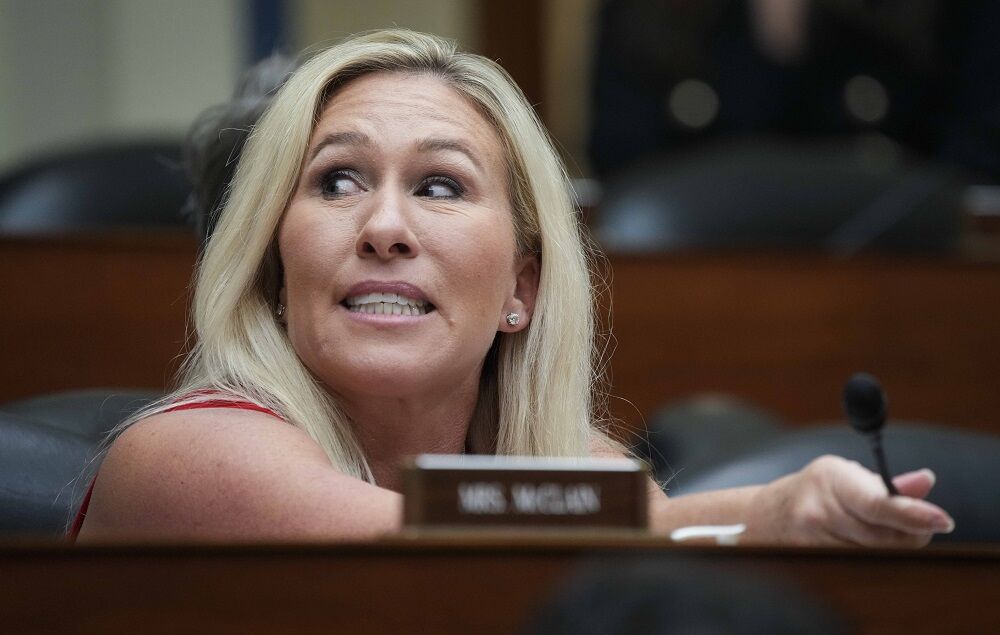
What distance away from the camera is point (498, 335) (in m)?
1.85

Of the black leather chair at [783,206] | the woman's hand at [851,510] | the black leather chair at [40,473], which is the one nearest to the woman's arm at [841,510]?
the woman's hand at [851,510]

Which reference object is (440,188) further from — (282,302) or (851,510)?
(851,510)

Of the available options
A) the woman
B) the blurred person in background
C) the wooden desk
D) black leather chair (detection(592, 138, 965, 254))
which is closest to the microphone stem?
the woman

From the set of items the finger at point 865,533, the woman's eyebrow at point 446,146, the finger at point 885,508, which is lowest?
the finger at point 865,533

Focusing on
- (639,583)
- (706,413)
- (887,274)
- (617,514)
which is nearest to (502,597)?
(617,514)

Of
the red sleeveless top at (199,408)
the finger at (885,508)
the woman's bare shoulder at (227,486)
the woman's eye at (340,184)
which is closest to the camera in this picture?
the finger at (885,508)

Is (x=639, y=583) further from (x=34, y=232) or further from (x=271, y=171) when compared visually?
(x=34, y=232)

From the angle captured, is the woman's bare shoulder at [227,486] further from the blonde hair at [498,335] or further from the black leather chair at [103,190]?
the black leather chair at [103,190]

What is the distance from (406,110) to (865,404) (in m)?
0.64

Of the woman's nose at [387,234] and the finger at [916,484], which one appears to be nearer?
the finger at [916,484]

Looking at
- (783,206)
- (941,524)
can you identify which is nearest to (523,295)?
(941,524)

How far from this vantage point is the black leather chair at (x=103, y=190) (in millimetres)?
3285

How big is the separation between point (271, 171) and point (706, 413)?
39.9 inches

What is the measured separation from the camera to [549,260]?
1.77 m
